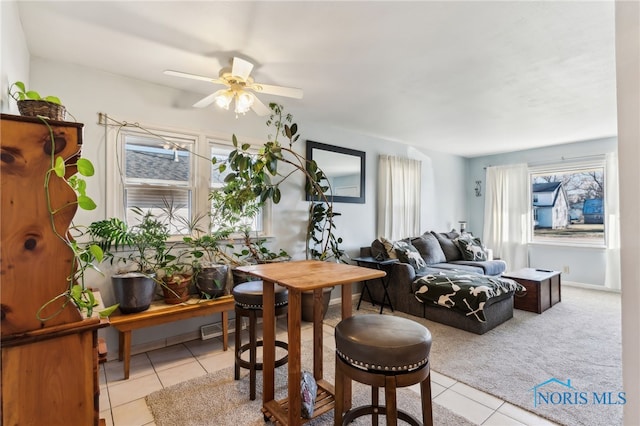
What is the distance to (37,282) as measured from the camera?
90cm

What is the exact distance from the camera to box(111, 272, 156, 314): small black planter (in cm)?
230

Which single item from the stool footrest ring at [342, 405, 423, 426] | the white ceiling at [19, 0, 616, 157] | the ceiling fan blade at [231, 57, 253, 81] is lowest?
the stool footrest ring at [342, 405, 423, 426]

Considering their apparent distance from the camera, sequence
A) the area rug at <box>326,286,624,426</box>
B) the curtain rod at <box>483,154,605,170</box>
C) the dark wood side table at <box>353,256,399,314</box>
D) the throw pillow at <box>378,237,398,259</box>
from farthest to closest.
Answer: the curtain rod at <box>483,154,605,170</box> < the throw pillow at <box>378,237,398,259</box> < the dark wood side table at <box>353,256,399,314</box> < the area rug at <box>326,286,624,426</box>

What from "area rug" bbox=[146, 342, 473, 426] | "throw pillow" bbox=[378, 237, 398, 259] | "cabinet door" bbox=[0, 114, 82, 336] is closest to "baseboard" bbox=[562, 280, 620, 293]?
"throw pillow" bbox=[378, 237, 398, 259]

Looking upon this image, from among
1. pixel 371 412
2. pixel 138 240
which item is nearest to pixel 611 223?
pixel 371 412

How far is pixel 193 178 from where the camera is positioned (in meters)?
3.00

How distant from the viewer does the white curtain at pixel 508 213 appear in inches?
216

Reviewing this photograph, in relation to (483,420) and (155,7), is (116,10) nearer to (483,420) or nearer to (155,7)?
(155,7)

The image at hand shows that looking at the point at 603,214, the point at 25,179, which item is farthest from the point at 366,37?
the point at 603,214

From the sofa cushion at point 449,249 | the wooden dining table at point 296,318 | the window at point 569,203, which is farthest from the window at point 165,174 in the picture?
the window at point 569,203

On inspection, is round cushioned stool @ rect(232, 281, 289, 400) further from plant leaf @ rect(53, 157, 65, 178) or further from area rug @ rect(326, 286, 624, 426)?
area rug @ rect(326, 286, 624, 426)

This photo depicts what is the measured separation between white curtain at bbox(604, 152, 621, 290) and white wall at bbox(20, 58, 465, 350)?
317 centimetres

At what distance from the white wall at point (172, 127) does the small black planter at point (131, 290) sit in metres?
0.32

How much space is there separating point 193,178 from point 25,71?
54.4 inches
